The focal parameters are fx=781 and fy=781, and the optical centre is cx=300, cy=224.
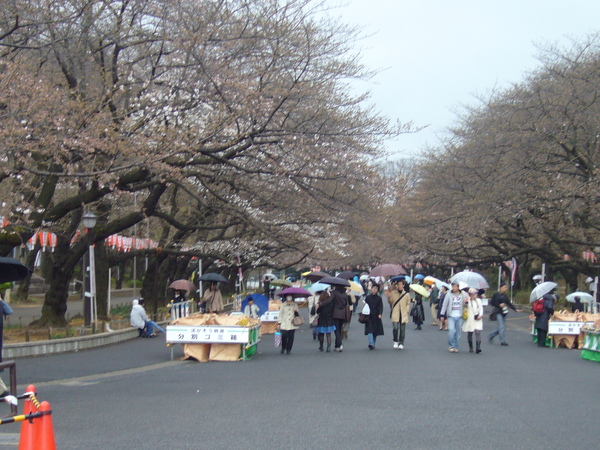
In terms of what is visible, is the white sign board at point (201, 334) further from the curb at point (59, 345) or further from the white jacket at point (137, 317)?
the white jacket at point (137, 317)

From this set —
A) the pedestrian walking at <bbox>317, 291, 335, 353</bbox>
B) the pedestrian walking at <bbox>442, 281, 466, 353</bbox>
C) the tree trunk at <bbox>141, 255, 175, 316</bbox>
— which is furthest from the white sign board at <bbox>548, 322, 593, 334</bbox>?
the tree trunk at <bbox>141, 255, 175, 316</bbox>

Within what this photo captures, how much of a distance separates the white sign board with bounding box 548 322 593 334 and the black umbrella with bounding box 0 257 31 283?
13881 mm

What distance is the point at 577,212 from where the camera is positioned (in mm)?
28344

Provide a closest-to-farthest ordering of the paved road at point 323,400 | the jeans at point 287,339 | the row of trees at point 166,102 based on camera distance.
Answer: the paved road at point 323,400
the row of trees at point 166,102
the jeans at point 287,339

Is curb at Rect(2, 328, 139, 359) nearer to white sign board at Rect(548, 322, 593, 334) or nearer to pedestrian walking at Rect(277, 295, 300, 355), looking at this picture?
pedestrian walking at Rect(277, 295, 300, 355)

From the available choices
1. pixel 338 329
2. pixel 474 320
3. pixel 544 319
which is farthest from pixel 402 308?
pixel 544 319

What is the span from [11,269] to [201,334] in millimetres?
5874

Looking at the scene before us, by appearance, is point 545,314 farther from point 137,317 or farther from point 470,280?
point 137,317

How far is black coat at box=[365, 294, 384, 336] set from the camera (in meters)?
18.5

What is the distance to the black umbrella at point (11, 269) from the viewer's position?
11.2m

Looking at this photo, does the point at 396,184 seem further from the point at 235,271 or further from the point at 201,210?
the point at 235,271

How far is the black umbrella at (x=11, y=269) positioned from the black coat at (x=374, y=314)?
8.99m

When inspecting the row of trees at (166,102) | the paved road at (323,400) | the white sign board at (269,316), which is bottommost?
the paved road at (323,400)

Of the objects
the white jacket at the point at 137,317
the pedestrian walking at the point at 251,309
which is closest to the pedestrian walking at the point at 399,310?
the pedestrian walking at the point at 251,309
